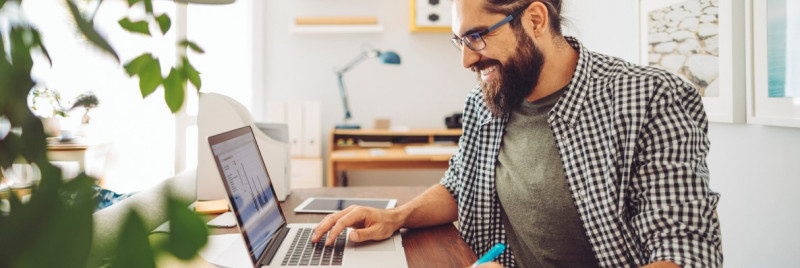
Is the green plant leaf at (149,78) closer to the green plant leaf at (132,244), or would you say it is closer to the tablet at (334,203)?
the green plant leaf at (132,244)

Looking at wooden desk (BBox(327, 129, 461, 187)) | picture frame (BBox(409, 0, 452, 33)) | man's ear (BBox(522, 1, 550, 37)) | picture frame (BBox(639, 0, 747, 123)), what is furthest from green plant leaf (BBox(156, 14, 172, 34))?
picture frame (BBox(409, 0, 452, 33))

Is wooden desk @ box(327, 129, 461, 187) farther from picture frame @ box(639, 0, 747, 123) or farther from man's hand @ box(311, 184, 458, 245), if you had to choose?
man's hand @ box(311, 184, 458, 245)

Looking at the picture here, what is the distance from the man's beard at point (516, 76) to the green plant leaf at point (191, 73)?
989 mm

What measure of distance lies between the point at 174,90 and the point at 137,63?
0.02 meters

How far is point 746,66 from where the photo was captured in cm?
136

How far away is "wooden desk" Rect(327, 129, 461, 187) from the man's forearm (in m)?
1.51

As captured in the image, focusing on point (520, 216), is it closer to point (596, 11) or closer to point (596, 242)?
point (596, 242)

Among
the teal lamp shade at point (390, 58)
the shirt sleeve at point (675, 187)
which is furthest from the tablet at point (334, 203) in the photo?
the teal lamp shade at point (390, 58)

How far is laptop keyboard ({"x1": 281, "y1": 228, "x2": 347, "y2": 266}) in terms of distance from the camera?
81 cm

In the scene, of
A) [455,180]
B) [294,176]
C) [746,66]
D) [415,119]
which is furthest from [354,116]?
[746,66]

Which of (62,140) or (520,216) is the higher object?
(62,140)

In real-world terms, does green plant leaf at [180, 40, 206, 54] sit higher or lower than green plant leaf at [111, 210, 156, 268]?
higher

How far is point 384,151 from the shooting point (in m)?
2.92

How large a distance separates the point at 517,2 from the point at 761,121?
80 cm
